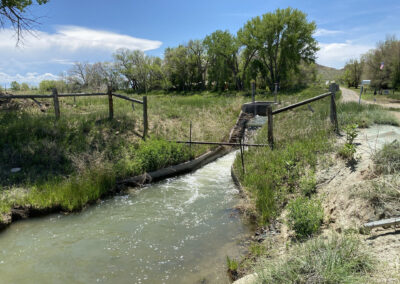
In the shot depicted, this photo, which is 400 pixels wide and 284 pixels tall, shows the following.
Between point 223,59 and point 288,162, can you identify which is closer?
point 288,162

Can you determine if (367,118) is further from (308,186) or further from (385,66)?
(385,66)

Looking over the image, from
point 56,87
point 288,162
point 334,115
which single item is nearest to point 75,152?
point 288,162

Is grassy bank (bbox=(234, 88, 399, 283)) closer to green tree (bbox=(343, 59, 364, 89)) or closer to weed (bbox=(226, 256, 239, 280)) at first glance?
weed (bbox=(226, 256, 239, 280))

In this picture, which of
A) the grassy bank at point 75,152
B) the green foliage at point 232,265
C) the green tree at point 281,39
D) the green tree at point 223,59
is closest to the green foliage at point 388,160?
the green foliage at point 232,265

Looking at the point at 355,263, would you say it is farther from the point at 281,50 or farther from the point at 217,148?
the point at 281,50

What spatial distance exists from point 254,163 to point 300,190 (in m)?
2.44

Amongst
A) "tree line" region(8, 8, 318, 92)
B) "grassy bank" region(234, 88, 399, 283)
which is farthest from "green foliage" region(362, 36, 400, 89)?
"grassy bank" region(234, 88, 399, 283)

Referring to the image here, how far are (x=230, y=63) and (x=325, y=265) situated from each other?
52.5 meters

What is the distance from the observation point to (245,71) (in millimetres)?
48188

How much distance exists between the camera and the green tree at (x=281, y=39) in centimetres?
4031

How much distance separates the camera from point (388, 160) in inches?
205

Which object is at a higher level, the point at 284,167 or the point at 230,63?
the point at 230,63

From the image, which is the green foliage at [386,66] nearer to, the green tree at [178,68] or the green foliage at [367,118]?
the green foliage at [367,118]

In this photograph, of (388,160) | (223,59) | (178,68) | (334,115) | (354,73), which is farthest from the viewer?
(354,73)
